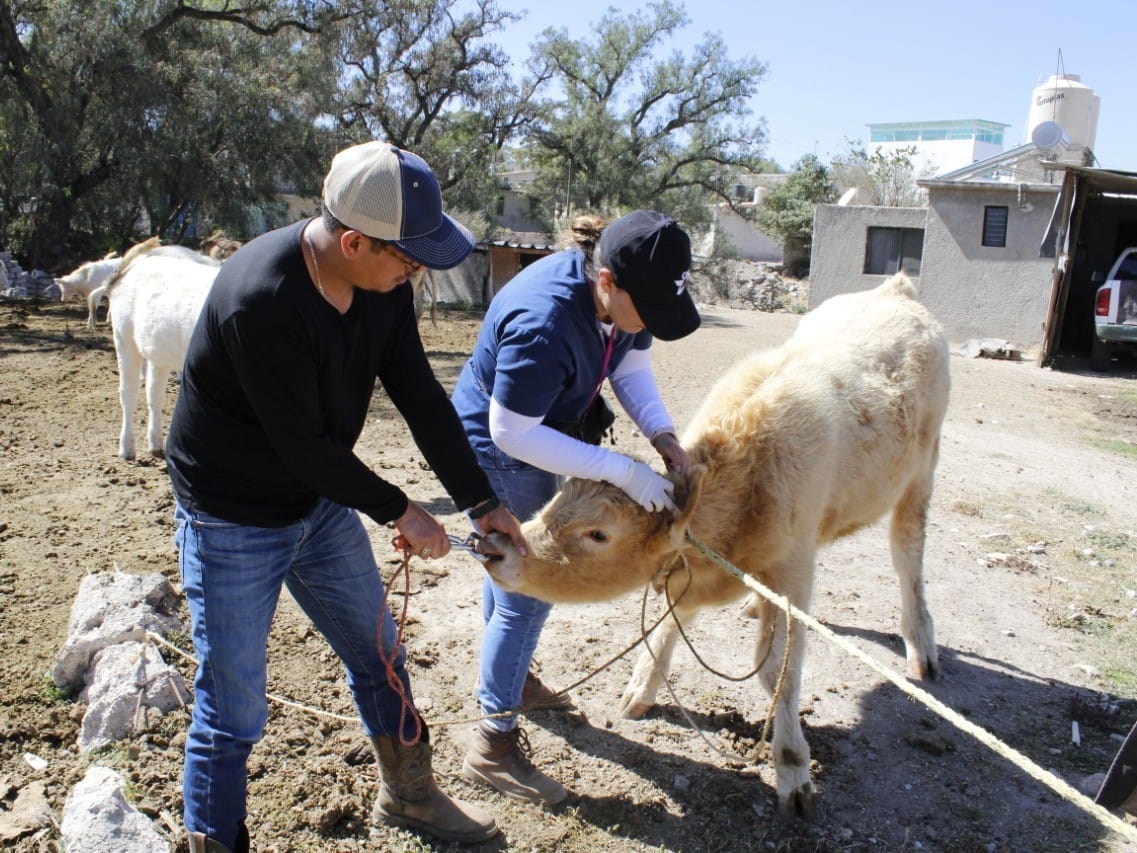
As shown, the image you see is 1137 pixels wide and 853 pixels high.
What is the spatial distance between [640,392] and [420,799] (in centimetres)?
183

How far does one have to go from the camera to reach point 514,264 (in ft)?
74.6

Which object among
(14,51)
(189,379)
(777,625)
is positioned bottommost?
(777,625)

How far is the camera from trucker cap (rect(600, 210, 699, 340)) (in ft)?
9.75

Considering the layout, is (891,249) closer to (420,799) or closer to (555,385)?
(555,385)

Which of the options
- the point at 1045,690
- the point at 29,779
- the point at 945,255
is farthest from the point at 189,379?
the point at 945,255

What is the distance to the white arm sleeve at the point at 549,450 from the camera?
3027mm

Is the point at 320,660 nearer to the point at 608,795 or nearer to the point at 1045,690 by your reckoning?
the point at 608,795

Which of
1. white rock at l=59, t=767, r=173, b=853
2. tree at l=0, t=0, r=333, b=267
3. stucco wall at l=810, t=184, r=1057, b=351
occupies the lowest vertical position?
white rock at l=59, t=767, r=173, b=853

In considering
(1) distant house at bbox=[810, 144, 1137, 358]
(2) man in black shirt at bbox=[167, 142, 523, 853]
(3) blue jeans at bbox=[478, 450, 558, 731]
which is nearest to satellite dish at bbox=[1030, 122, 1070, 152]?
(1) distant house at bbox=[810, 144, 1137, 358]

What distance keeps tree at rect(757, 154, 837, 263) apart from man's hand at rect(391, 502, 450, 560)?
34.8m

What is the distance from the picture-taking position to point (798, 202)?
3750 cm

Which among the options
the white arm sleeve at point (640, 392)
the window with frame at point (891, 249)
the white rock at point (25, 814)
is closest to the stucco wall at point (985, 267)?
the window with frame at point (891, 249)

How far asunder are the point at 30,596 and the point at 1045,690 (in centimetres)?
555

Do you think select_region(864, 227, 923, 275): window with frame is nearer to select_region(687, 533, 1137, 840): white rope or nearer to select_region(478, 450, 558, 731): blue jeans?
select_region(478, 450, 558, 731): blue jeans
